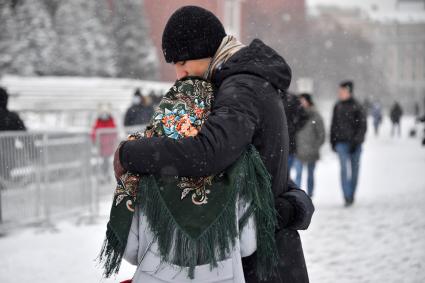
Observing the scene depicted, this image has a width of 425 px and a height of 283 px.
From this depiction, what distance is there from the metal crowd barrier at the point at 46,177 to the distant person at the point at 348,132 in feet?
11.9

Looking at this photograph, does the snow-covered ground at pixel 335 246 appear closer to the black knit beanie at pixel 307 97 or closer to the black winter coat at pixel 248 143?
the black knit beanie at pixel 307 97

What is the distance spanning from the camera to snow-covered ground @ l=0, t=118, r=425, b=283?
596cm

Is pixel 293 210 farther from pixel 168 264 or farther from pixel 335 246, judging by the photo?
pixel 335 246

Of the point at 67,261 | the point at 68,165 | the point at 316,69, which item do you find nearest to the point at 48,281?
the point at 67,261

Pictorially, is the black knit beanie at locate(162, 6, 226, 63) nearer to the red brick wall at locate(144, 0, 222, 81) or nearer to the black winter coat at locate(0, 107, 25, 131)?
the black winter coat at locate(0, 107, 25, 131)

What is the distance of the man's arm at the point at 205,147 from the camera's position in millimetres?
2230

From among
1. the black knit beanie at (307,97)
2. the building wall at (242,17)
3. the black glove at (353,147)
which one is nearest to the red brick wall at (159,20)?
the building wall at (242,17)

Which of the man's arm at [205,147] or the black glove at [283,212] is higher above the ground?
the man's arm at [205,147]

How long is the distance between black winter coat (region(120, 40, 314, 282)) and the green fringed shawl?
0.05 metres

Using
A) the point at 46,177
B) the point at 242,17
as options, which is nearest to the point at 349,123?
the point at 46,177

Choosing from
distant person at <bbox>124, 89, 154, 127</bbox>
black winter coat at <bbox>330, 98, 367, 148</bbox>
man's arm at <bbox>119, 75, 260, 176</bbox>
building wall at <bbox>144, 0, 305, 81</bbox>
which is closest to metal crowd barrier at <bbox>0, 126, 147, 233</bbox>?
black winter coat at <bbox>330, 98, 367, 148</bbox>

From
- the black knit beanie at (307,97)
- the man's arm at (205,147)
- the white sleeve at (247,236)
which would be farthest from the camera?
the black knit beanie at (307,97)

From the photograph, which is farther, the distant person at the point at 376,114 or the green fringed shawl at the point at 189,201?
the distant person at the point at 376,114

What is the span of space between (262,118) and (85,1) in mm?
37357
